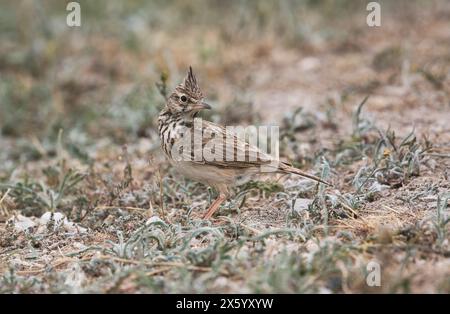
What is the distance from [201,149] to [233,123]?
211 cm

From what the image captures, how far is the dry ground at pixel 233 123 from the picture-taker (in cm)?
432

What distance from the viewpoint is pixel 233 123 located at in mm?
7465

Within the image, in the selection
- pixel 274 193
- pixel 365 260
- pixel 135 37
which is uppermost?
pixel 135 37

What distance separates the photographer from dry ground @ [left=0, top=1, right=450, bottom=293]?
14.2 feet

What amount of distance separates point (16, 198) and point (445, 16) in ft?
20.7

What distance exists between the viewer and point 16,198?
19.6ft

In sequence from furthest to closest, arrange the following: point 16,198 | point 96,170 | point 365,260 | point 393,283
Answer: point 96,170, point 16,198, point 365,260, point 393,283

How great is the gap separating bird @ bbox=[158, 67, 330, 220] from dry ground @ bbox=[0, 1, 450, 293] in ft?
0.58

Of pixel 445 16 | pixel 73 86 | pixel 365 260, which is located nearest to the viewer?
pixel 365 260

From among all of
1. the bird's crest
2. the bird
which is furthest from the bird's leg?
the bird's crest

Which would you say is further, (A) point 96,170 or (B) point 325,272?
(A) point 96,170

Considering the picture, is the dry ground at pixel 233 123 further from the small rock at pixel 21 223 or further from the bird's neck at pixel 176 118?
the bird's neck at pixel 176 118
